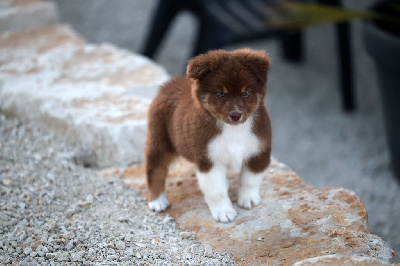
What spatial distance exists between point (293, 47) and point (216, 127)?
4.24 m

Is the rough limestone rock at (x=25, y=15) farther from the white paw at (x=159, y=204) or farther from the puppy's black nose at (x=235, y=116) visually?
the puppy's black nose at (x=235, y=116)

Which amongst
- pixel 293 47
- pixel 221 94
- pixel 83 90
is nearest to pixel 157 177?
pixel 221 94

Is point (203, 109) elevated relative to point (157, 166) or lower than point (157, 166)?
elevated

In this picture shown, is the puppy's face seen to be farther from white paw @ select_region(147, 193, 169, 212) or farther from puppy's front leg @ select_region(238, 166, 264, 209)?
white paw @ select_region(147, 193, 169, 212)

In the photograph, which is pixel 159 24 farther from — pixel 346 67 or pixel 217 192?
pixel 217 192

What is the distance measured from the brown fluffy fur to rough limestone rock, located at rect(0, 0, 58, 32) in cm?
269

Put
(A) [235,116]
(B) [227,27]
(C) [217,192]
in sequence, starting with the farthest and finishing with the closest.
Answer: (B) [227,27] → (C) [217,192] → (A) [235,116]

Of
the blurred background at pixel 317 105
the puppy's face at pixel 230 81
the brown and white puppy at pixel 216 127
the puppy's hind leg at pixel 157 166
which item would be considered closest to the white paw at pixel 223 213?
the brown and white puppy at pixel 216 127

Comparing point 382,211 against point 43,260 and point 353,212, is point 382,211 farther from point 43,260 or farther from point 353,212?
point 43,260

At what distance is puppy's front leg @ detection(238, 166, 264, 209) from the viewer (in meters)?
2.71

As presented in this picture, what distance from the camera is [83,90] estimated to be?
3908mm

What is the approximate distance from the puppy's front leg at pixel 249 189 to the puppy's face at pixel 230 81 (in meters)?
0.41

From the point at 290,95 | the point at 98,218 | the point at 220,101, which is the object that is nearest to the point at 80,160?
the point at 98,218

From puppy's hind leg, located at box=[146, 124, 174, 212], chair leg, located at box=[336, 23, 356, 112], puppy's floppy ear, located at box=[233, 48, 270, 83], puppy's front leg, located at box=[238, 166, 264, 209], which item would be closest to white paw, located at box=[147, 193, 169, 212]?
puppy's hind leg, located at box=[146, 124, 174, 212]
